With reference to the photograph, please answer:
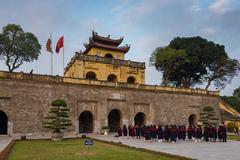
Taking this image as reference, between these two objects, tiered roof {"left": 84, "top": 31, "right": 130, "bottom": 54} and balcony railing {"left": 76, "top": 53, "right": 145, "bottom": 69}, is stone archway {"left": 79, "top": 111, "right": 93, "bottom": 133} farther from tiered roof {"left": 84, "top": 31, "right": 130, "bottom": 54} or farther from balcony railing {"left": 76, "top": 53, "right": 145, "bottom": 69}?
tiered roof {"left": 84, "top": 31, "right": 130, "bottom": 54}

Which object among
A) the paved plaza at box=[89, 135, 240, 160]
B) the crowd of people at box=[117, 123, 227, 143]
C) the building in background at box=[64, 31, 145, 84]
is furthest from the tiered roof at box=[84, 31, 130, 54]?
the paved plaza at box=[89, 135, 240, 160]

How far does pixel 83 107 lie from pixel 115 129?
5.07m

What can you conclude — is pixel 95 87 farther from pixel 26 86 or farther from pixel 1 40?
pixel 1 40

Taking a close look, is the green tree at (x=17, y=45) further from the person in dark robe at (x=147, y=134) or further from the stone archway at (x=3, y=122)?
the person in dark robe at (x=147, y=134)

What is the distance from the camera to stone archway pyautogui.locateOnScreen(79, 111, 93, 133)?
3049cm

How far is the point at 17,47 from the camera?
1437 inches

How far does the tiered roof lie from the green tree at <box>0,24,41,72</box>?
21.1 ft

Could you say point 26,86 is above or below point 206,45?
below

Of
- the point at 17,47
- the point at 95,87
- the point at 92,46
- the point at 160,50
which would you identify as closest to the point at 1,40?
the point at 17,47

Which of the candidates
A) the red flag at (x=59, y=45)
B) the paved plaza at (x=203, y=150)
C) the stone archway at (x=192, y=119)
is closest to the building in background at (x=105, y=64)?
the red flag at (x=59, y=45)

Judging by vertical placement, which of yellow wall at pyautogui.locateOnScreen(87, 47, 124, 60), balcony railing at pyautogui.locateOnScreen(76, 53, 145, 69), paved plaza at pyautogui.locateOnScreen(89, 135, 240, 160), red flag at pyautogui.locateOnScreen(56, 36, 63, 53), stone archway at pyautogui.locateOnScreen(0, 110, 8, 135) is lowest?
paved plaza at pyautogui.locateOnScreen(89, 135, 240, 160)

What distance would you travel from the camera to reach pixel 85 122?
1217 inches

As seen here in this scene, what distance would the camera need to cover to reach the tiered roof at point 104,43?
38.5m

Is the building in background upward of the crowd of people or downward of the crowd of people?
upward
